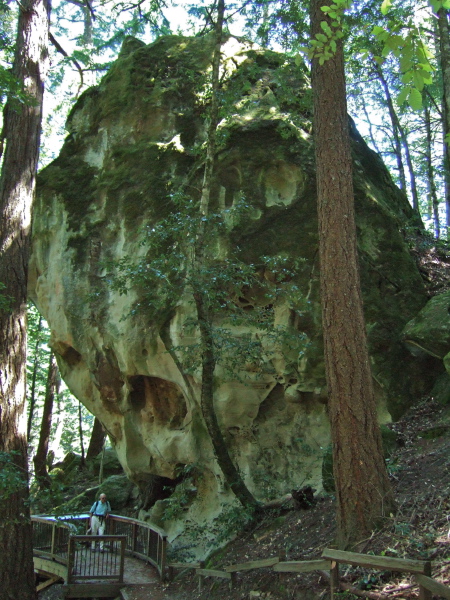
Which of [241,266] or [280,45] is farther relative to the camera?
[280,45]

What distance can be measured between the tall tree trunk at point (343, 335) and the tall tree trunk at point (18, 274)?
375cm

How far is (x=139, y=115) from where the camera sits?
39.4ft

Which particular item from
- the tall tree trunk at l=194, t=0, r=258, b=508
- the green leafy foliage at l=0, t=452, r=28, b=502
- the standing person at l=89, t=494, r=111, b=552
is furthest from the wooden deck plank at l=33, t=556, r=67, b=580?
the green leafy foliage at l=0, t=452, r=28, b=502

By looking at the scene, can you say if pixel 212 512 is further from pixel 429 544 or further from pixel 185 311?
pixel 429 544

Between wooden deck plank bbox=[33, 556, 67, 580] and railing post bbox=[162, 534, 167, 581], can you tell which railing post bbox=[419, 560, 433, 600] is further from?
wooden deck plank bbox=[33, 556, 67, 580]

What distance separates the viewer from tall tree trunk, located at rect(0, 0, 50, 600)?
22.4 feet

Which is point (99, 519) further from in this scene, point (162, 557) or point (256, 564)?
point (256, 564)

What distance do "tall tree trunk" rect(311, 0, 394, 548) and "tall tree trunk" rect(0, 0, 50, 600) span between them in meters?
3.75

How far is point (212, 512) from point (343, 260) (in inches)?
267

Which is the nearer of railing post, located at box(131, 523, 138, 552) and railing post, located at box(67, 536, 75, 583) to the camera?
railing post, located at box(67, 536, 75, 583)

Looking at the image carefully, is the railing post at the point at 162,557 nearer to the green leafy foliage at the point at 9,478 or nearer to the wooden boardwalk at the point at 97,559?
the wooden boardwalk at the point at 97,559

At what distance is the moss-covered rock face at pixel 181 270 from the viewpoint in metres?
9.62

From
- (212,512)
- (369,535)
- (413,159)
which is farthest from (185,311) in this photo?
(413,159)

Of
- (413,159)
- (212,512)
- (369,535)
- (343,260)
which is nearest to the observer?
(369,535)
